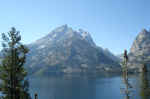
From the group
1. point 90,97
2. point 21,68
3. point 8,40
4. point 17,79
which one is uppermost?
point 8,40

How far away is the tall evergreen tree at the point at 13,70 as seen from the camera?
23781 millimetres

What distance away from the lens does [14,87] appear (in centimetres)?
2389

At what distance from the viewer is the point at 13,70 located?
2462 centimetres

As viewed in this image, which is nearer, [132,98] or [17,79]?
[17,79]

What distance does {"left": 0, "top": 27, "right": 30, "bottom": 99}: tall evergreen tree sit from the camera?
23781 millimetres

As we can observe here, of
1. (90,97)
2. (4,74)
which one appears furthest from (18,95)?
(90,97)

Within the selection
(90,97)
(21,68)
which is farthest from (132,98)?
(21,68)

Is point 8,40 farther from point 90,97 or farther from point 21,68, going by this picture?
point 90,97

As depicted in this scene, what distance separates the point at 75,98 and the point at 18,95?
12562 cm

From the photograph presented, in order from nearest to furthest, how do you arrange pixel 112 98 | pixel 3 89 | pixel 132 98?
1. pixel 3 89
2. pixel 132 98
3. pixel 112 98

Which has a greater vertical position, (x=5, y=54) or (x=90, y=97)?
(x=5, y=54)

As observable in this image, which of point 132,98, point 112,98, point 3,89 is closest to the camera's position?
point 3,89

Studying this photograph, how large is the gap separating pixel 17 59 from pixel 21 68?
4.99 ft

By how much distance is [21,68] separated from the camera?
2511cm
